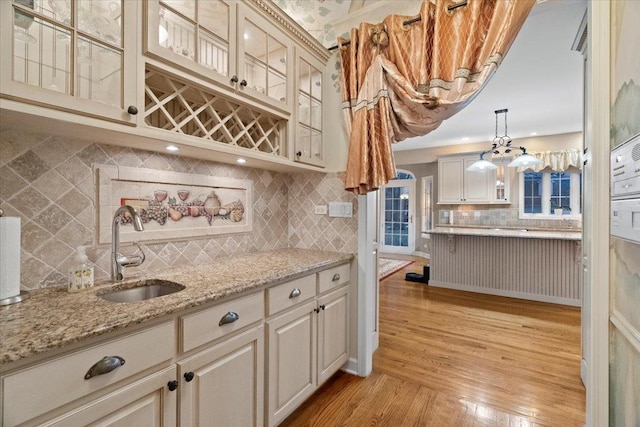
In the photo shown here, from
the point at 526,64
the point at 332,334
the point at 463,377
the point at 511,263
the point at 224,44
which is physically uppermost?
the point at 526,64

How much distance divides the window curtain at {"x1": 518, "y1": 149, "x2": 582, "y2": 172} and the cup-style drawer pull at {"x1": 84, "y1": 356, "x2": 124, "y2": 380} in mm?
6090

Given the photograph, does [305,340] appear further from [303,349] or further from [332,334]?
[332,334]

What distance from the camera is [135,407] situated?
937 mm

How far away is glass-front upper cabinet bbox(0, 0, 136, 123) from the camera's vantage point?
34.8 inches

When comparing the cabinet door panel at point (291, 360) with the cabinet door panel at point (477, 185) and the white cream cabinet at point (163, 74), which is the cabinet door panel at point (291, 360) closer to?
the white cream cabinet at point (163, 74)

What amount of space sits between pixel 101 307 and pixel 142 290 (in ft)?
1.36

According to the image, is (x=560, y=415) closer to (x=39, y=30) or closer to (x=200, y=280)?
(x=200, y=280)


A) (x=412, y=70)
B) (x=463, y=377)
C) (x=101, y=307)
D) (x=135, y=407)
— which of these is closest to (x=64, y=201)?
(x=101, y=307)

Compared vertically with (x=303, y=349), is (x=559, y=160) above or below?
above

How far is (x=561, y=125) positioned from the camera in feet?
15.7

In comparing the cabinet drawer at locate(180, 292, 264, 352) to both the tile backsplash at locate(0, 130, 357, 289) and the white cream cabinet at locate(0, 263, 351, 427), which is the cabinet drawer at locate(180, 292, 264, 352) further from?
the tile backsplash at locate(0, 130, 357, 289)

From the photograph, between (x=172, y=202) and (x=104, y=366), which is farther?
(x=172, y=202)

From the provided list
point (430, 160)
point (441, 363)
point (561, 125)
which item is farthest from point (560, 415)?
point (430, 160)

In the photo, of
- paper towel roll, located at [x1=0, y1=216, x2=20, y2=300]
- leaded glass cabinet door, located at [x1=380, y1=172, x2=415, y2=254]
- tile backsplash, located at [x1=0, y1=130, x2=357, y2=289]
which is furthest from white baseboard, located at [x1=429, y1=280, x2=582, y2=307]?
paper towel roll, located at [x1=0, y1=216, x2=20, y2=300]
